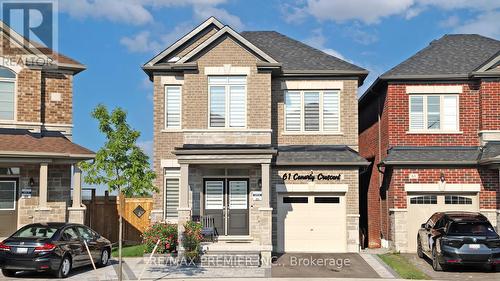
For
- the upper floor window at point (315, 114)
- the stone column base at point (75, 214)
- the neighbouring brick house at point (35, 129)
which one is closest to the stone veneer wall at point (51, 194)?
the neighbouring brick house at point (35, 129)

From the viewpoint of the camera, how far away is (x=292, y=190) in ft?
74.4

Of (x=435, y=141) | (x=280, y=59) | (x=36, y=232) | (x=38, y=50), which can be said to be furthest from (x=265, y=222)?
(x=38, y=50)

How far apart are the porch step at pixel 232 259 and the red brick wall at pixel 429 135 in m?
7.32

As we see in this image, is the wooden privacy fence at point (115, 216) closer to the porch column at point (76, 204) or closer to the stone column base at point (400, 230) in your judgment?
the porch column at point (76, 204)

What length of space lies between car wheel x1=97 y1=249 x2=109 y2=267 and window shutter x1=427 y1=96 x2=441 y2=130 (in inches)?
499

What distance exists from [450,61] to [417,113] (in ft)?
9.14

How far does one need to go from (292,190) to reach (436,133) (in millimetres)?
5889

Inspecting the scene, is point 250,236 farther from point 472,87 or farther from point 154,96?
point 472,87

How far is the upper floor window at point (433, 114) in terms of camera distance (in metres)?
23.1

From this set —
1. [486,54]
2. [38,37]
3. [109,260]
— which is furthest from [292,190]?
[38,37]

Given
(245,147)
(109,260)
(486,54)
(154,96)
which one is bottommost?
(109,260)

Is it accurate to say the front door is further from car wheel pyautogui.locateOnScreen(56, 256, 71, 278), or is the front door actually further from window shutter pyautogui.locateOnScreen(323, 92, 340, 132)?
car wheel pyautogui.locateOnScreen(56, 256, 71, 278)

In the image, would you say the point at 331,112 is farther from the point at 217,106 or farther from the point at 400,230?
the point at 400,230

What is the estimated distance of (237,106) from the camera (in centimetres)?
2228
